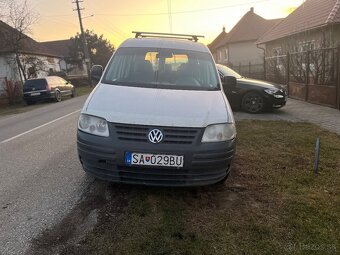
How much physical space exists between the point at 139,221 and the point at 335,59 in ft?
32.7

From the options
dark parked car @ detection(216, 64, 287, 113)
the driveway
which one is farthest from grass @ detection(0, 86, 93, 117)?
the driveway

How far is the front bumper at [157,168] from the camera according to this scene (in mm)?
3922

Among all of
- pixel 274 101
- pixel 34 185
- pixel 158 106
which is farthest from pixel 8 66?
pixel 158 106

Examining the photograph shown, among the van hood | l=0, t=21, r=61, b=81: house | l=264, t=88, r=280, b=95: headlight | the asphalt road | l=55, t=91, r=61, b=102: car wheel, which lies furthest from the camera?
l=0, t=21, r=61, b=81: house

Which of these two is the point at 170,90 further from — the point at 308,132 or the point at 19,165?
the point at 308,132

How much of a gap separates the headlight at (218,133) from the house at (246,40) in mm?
41951

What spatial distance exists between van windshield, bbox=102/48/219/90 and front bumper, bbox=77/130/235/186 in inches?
51.6

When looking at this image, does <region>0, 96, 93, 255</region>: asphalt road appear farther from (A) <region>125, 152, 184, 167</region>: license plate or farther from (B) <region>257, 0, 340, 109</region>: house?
(B) <region>257, 0, 340, 109</region>: house

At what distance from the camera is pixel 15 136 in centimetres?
924

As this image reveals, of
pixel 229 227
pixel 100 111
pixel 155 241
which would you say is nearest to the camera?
pixel 155 241

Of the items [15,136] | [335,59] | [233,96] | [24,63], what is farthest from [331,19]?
[24,63]

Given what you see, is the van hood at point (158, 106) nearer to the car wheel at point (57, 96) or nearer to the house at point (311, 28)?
the house at point (311, 28)

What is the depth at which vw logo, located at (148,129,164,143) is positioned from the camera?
393cm

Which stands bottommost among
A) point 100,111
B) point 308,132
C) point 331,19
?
point 308,132
